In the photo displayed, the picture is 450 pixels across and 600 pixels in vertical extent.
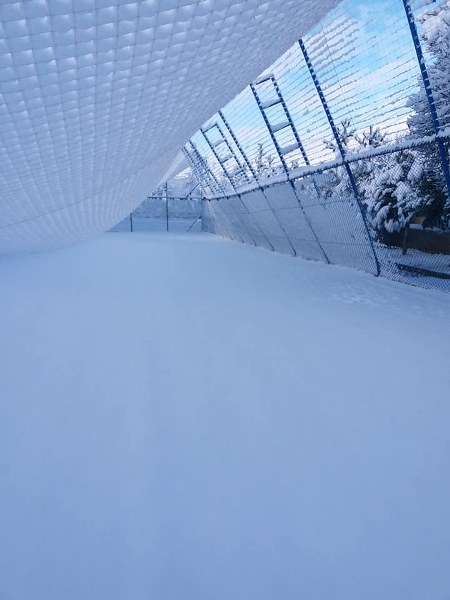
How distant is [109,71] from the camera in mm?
2451

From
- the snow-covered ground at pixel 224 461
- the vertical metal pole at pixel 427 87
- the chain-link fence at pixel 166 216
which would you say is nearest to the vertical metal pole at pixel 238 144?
the vertical metal pole at pixel 427 87

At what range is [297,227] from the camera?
8.73m

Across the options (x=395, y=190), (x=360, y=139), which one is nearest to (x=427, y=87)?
(x=360, y=139)

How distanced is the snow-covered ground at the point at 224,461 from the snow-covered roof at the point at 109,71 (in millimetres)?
1395

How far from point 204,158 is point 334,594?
597 inches

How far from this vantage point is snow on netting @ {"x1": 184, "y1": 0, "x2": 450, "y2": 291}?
4473 millimetres

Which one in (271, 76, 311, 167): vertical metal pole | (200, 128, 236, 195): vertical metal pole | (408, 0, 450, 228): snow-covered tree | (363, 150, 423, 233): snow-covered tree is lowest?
(363, 150, 423, 233): snow-covered tree

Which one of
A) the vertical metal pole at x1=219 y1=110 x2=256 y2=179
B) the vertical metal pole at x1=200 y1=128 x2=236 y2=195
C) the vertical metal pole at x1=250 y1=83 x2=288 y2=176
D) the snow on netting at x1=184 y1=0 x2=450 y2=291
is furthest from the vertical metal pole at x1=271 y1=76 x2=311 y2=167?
the vertical metal pole at x1=200 y1=128 x2=236 y2=195

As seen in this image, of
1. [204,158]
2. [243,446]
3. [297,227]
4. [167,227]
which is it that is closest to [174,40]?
[243,446]

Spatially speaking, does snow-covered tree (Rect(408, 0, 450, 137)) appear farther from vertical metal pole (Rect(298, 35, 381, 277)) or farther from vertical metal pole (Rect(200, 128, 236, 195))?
vertical metal pole (Rect(200, 128, 236, 195))

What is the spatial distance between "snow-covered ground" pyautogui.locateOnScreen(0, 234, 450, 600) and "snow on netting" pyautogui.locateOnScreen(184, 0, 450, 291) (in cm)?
244

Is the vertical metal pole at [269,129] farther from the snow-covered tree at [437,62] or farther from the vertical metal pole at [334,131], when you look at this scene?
the snow-covered tree at [437,62]

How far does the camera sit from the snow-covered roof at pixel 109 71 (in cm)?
195

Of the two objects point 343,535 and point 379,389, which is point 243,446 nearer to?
point 343,535
